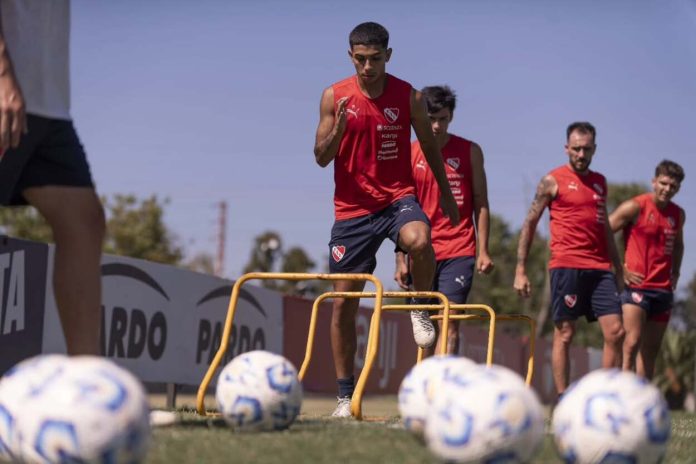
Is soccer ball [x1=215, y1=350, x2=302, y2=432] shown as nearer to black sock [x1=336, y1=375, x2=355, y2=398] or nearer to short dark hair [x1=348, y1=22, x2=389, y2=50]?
black sock [x1=336, y1=375, x2=355, y2=398]

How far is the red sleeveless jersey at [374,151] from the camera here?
7.80 metres

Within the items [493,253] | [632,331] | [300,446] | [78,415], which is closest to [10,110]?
[78,415]

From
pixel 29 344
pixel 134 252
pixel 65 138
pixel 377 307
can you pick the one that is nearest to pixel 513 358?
pixel 29 344

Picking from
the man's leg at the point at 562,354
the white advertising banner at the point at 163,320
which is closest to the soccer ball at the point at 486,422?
the man's leg at the point at 562,354

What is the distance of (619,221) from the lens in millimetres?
11797

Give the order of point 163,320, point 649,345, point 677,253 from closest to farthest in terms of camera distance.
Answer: point 649,345 → point 677,253 → point 163,320

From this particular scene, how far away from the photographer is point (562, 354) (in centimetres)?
1037

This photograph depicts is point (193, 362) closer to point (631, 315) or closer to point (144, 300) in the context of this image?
point (144, 300)

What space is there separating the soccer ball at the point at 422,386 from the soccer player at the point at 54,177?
4.36ft

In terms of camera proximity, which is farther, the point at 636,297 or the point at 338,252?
the point at 636,297

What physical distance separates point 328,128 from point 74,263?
304 cm

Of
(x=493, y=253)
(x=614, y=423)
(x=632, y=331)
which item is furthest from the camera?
(x=493, y=253)

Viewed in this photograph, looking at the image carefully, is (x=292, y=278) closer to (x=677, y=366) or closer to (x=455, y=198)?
(x=455, y=198)

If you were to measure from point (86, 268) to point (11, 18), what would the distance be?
1096 millimetres
